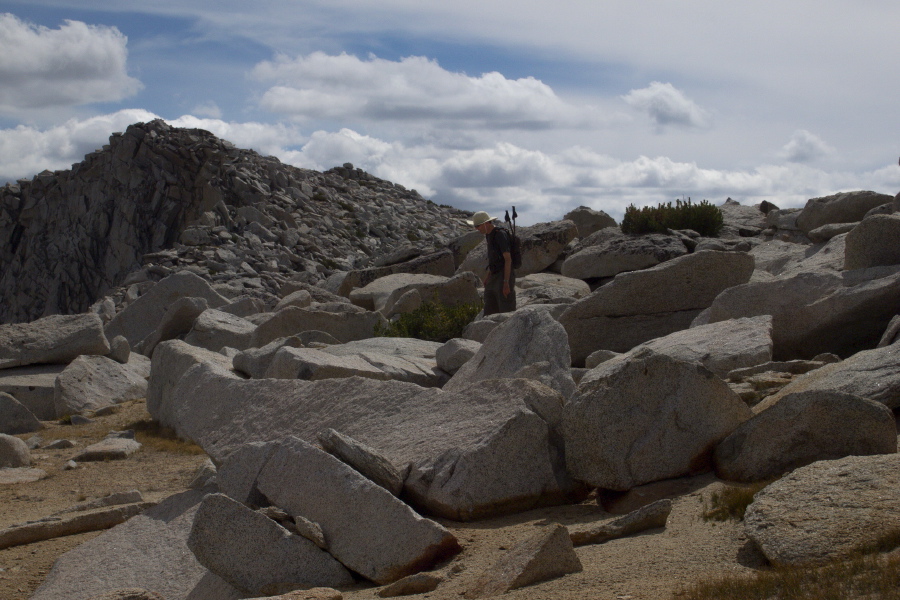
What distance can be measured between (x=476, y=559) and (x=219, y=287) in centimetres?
1996

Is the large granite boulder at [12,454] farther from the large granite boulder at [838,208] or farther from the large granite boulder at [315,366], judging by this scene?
the large granite boulder at [838,208]

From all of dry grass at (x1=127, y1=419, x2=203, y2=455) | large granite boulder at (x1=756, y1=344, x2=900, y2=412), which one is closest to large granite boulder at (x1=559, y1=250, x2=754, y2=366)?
large granite boulder at (x1=756, y1=344, x2=900, y2=412)

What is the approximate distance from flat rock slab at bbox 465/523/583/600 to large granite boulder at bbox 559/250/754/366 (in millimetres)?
6980

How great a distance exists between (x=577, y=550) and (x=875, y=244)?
22.5 feet

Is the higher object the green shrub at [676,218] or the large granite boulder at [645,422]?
the green shrub at [676,218]

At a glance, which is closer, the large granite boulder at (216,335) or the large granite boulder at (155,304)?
the large granite boulder at (216,335)

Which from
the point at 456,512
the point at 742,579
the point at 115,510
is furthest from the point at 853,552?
the point at 115,510

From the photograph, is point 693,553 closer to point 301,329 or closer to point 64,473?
point 64,473

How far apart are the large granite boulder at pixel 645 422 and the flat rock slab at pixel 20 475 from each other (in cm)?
629

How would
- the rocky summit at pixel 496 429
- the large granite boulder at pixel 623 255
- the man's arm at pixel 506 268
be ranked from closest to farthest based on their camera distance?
the rocky summit at pixel 496 429 < the man's arm at pixel 506 268 < the large granite boulder at pixel 623 255

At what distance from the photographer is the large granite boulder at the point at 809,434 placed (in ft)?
16.9

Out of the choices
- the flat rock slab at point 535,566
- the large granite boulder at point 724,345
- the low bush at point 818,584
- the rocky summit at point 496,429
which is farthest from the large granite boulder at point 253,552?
the large granite boulder at point 724,345

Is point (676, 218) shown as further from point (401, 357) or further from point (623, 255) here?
point (401, 357)

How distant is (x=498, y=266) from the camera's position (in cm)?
1346
